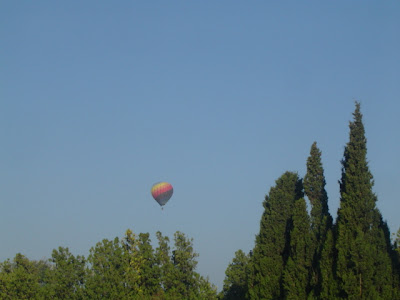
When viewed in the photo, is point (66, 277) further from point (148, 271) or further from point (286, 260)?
point (286, 260)

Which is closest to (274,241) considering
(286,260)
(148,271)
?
(286,260)

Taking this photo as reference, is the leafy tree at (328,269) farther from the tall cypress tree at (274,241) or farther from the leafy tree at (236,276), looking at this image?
the leafy tree at (236,276)

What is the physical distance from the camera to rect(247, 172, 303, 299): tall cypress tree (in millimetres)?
44125

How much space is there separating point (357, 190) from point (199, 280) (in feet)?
77.9

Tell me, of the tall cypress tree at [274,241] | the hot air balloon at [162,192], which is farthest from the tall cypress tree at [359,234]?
the hot air balloon at [162,192]

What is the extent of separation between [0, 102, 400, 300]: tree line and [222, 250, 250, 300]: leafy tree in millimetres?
91

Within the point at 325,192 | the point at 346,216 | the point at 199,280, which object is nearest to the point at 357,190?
the point at 346,216

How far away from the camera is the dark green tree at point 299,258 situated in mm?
41250

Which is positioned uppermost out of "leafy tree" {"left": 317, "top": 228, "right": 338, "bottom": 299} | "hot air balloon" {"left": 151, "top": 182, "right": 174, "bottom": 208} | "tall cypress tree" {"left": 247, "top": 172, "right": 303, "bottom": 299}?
"hot air balloon" {"left": 151, "top": 182, "right": 174, "bottom": 208}

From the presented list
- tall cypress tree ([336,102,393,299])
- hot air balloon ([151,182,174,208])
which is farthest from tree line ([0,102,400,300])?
hot air balloon ([151,182,174,208])

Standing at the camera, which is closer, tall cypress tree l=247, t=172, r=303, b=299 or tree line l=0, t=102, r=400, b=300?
tree line l=0, t=102, r=400, b=300

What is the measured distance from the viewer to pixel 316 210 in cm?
4631

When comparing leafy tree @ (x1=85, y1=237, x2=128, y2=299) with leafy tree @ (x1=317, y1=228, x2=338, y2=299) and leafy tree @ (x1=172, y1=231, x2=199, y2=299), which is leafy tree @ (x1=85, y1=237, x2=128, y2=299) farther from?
leafy tree @ (x1=317, y1=228, x2=338, y2=299)

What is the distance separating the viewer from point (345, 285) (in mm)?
36062
